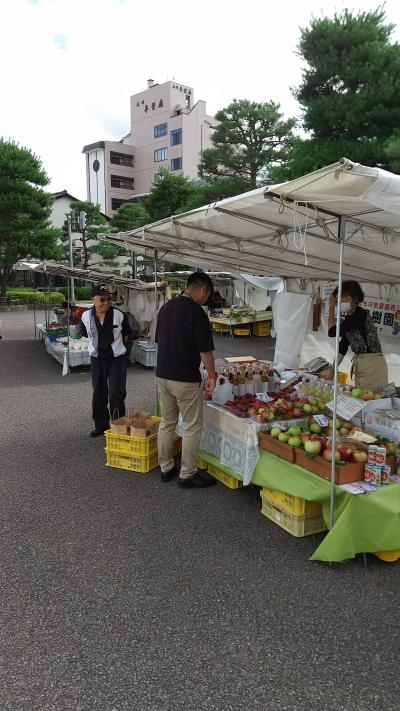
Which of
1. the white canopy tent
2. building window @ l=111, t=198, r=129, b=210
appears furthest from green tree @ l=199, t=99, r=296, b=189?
building window @ l=111, t=198, r=129, b=210

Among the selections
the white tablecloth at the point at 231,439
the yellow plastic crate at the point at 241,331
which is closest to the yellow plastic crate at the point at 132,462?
the white tablecloth at the point at 231,439

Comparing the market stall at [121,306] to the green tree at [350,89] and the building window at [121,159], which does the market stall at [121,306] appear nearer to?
the green tree at [350,89]

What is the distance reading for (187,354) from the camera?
3.86m

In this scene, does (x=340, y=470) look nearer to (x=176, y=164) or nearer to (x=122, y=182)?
(x=176, y=164)

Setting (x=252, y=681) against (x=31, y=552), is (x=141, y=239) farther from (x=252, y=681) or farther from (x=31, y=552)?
(x=252, y=681)

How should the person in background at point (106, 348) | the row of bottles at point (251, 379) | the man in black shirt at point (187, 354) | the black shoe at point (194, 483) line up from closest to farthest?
1. the man in black shirt at point (187, 354)
2. the black shoe at point (194, 483)
3. the row of bottles at point (251, 379)
4. the person in background at point (106, 348)

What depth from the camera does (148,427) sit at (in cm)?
463

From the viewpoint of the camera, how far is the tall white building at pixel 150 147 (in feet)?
152

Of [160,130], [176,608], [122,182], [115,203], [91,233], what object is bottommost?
[176,608]

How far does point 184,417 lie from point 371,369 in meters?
1.98

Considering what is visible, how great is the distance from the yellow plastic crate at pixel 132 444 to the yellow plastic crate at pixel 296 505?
1.46 m

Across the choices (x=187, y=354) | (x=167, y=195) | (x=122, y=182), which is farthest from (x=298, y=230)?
(x=122, y=182)

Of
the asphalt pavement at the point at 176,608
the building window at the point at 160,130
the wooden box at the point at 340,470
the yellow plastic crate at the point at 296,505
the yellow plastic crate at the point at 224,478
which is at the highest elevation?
the building window at the point at 160,130

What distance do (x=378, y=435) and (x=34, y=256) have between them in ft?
80.7
